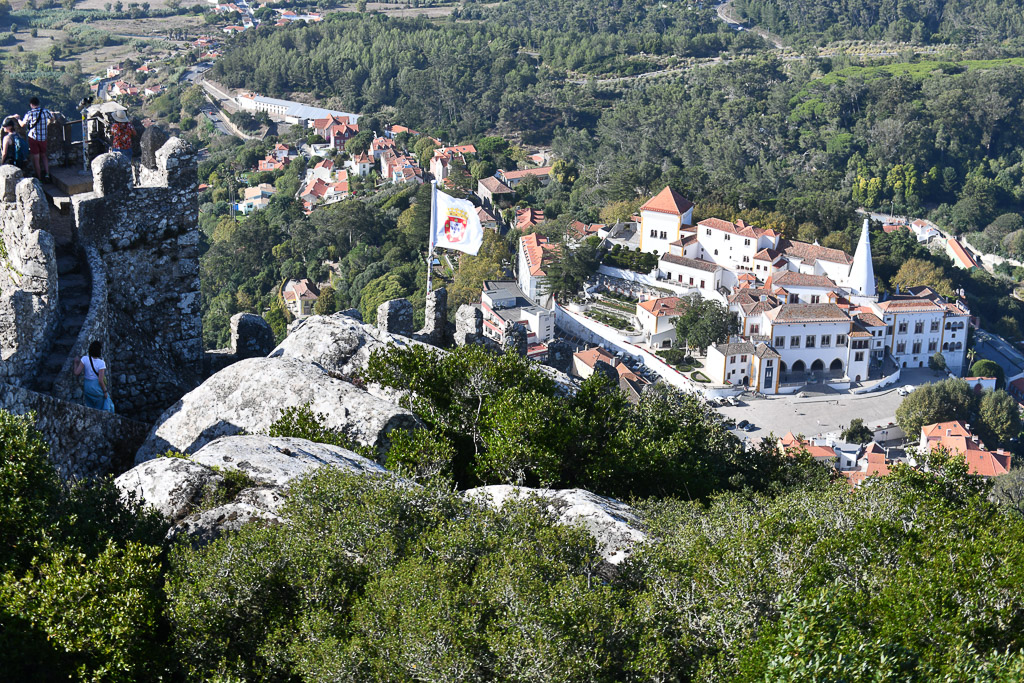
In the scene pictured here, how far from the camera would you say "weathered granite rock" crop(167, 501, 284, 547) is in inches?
285

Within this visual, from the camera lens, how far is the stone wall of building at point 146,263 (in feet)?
35.9

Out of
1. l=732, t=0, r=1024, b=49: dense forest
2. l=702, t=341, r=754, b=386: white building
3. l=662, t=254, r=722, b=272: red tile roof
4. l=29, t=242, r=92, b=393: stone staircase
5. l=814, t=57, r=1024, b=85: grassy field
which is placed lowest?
l=702, t=341, r=754, b=386: white building

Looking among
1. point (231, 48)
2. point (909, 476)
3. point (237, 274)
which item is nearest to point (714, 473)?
point (909, 476)

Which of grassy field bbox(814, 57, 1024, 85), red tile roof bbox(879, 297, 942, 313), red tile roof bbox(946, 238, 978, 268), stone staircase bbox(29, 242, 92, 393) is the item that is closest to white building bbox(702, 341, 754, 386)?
red tile roof bbox(879, 297, 942, 313)

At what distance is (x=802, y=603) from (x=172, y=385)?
25.4ft

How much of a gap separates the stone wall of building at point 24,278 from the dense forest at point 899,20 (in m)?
136

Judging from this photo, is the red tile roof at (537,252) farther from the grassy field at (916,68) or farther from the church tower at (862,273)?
the grassy field at (916,68)

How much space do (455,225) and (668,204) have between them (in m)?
45.5

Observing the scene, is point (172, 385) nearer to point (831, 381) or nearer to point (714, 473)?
point (714, 473)

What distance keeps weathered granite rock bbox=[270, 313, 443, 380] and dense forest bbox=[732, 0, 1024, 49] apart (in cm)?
13399

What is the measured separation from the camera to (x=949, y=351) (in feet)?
203

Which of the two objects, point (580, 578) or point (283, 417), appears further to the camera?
point (283, 417)

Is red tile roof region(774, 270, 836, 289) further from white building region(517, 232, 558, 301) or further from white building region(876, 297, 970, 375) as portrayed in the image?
white building region(517, 232, 558, 301)

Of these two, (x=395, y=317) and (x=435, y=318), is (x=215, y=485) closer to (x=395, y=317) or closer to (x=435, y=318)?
(x=395, y=317)
